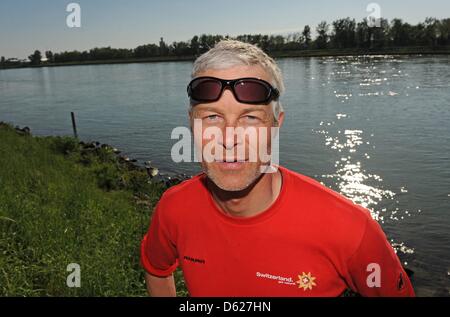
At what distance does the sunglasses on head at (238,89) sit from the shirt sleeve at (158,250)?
3.50 feet

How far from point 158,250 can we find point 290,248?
115 cm

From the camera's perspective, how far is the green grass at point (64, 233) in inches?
265

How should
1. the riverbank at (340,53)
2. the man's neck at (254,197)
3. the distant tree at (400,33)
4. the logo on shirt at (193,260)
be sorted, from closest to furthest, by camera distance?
the man's neck at (254,197)
the logo on shirt at (193,260)
the riverbank at (340,53)
the distant tree at (400,33)

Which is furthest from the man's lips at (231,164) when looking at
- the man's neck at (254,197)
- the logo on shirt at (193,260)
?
the logo on shirt at (193,260)

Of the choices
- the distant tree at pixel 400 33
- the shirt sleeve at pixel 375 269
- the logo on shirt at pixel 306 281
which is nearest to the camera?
the shirt sleeve at pixel 375 269

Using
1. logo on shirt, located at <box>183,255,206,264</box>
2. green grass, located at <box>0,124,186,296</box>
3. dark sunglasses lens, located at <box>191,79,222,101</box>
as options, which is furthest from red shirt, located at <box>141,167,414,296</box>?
green grass, located at <box>0,124,186,296</box>

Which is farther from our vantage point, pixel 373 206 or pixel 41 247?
pixel 373 206

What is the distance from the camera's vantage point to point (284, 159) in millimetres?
21922

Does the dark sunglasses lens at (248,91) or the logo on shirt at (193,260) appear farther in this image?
the logo on shirt at (193,260)

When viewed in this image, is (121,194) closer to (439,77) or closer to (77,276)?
(77,276)

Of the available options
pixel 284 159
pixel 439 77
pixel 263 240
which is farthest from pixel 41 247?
pixel 439 77

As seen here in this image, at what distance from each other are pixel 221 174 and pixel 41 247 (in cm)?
675

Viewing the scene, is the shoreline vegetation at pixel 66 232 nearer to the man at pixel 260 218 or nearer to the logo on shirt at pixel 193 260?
the logo on shirt at pixel 193 260

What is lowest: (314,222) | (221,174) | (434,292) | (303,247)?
(434,292)
